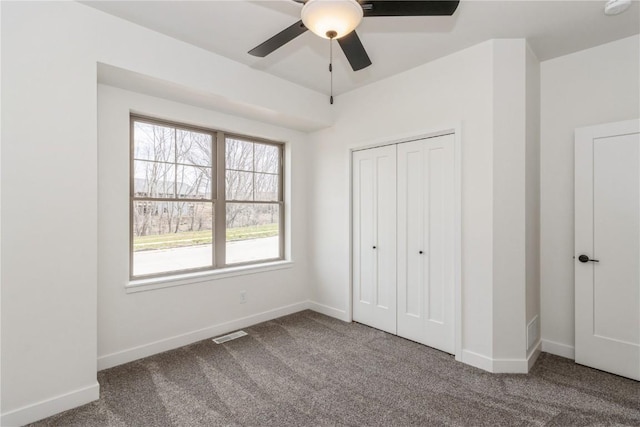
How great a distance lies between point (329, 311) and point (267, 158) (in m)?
2.19

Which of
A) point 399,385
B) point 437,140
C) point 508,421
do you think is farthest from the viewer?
point 437,140

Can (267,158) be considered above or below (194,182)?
above

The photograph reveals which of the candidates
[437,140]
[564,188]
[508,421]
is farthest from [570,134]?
[508,421]

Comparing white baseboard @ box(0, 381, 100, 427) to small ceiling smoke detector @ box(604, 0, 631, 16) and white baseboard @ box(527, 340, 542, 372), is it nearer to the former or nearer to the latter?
white baseboard @ box(527, 340, 542, 372)

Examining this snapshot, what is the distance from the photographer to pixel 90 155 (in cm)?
225

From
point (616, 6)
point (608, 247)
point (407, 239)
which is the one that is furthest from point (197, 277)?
point (616, 6)

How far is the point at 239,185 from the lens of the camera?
379cm

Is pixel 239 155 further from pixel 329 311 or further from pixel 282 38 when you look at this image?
pixel 329 311

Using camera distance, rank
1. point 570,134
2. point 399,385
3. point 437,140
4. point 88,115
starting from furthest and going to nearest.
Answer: point 437,140, point 570,134, point 399,385, point 88,115

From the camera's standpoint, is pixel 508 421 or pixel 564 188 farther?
pixel 564 188

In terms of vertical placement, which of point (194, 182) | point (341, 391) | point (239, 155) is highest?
point (239, 155)

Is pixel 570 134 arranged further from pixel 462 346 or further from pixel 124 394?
pixel 124 394

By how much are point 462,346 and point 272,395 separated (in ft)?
5.73

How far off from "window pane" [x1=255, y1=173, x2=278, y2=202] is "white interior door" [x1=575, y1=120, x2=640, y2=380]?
3249 mm
